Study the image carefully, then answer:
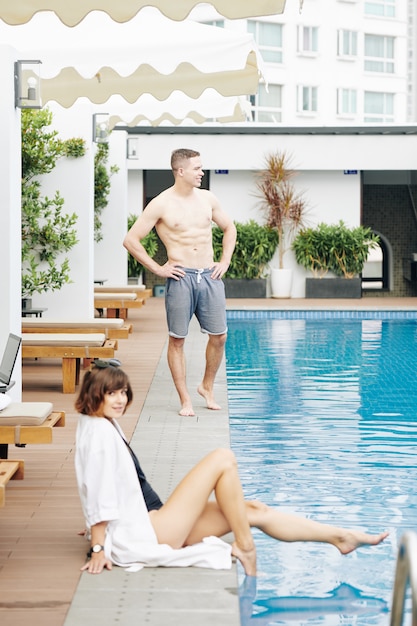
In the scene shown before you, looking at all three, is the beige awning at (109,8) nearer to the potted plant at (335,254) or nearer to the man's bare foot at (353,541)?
the man's bare foot at (353,541)

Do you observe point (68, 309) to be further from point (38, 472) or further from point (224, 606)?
point (224, 606)

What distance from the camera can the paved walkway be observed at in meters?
4.21

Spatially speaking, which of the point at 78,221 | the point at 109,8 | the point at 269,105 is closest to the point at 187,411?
the point at 109,8

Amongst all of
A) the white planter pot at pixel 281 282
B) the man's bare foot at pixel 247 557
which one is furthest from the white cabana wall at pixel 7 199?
the white planter pot at pixel 281 282

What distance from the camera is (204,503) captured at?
473cm

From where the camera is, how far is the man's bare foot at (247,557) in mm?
4754

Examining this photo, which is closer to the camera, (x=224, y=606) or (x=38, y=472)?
(x=224, y=606)

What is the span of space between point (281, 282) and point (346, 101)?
3907 centimetres

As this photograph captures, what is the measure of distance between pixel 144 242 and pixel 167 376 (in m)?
12.0

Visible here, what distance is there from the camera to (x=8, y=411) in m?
6.08

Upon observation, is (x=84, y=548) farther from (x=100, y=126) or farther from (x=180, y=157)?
(x=100, y=126)

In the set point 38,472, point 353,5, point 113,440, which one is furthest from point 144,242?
point 353,5

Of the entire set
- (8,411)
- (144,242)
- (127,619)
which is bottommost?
(127,619)

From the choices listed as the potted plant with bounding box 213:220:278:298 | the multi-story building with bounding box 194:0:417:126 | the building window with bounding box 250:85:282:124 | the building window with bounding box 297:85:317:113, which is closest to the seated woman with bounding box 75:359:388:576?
the potted plant with bounding box 213:220:278:298
